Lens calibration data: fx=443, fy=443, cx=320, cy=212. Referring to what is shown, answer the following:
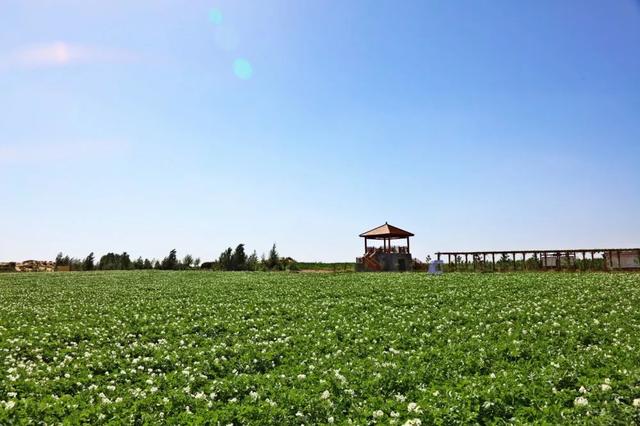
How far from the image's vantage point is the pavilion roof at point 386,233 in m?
44.4

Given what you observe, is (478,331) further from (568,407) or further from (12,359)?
(12,359)

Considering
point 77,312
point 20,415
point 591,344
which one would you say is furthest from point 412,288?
point 20,415

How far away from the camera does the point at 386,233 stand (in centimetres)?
4416

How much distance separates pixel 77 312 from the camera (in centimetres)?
1642

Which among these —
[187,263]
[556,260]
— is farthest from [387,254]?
[187,263]

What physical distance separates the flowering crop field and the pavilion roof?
25775 mm

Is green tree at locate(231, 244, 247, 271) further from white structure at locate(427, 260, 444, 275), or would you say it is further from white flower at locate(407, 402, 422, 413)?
white flower at locate(407, 402, 422, 413)

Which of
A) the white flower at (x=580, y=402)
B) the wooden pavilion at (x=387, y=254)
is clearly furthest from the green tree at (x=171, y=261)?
the white flower at (x=580, y=402)

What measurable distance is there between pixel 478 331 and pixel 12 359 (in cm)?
1154

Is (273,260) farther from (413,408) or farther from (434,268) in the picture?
(413,408)

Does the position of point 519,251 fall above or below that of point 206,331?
above

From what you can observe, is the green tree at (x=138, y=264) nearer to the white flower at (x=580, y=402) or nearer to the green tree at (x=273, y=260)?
the green tree at (x=273, y=260)

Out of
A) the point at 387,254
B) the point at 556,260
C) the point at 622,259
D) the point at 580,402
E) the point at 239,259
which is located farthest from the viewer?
the point at 239,259

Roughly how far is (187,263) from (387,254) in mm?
29084
